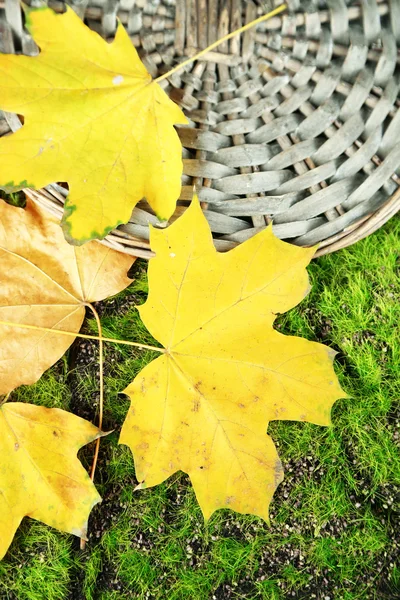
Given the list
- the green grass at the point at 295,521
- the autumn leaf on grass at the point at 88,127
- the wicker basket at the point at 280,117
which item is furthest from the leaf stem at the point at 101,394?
the autumn leaf on grass at the point at 88,127

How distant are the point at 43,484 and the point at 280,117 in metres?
0.89

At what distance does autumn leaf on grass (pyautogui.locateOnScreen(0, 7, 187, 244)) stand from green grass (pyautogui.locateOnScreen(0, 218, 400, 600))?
495mm

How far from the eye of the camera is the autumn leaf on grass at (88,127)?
104 cm

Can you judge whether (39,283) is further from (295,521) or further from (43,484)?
(295,521)

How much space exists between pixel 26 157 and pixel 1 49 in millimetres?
233

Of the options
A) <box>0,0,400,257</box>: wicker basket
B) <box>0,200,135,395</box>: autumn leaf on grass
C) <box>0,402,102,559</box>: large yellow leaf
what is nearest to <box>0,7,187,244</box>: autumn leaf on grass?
<box>0,0,400,257</box>: wicker basket

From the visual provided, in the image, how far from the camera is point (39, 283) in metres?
1.31

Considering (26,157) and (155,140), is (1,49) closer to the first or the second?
(26,157)

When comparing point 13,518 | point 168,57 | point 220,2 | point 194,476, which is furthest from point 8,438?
point 220,2

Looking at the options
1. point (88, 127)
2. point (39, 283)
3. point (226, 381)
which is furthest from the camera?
point (39, 283)

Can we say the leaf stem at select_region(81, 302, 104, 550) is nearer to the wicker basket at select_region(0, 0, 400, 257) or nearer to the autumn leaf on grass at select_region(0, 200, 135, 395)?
the autumn leaf on grass at select_region(0, 200, 135, 395)

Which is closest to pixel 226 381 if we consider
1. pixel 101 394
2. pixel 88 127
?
pixel 101 394

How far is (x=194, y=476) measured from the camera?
1.19 metres

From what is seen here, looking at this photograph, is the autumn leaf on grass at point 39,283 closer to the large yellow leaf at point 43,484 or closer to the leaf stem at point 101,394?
the leaf stem at point 101,394
